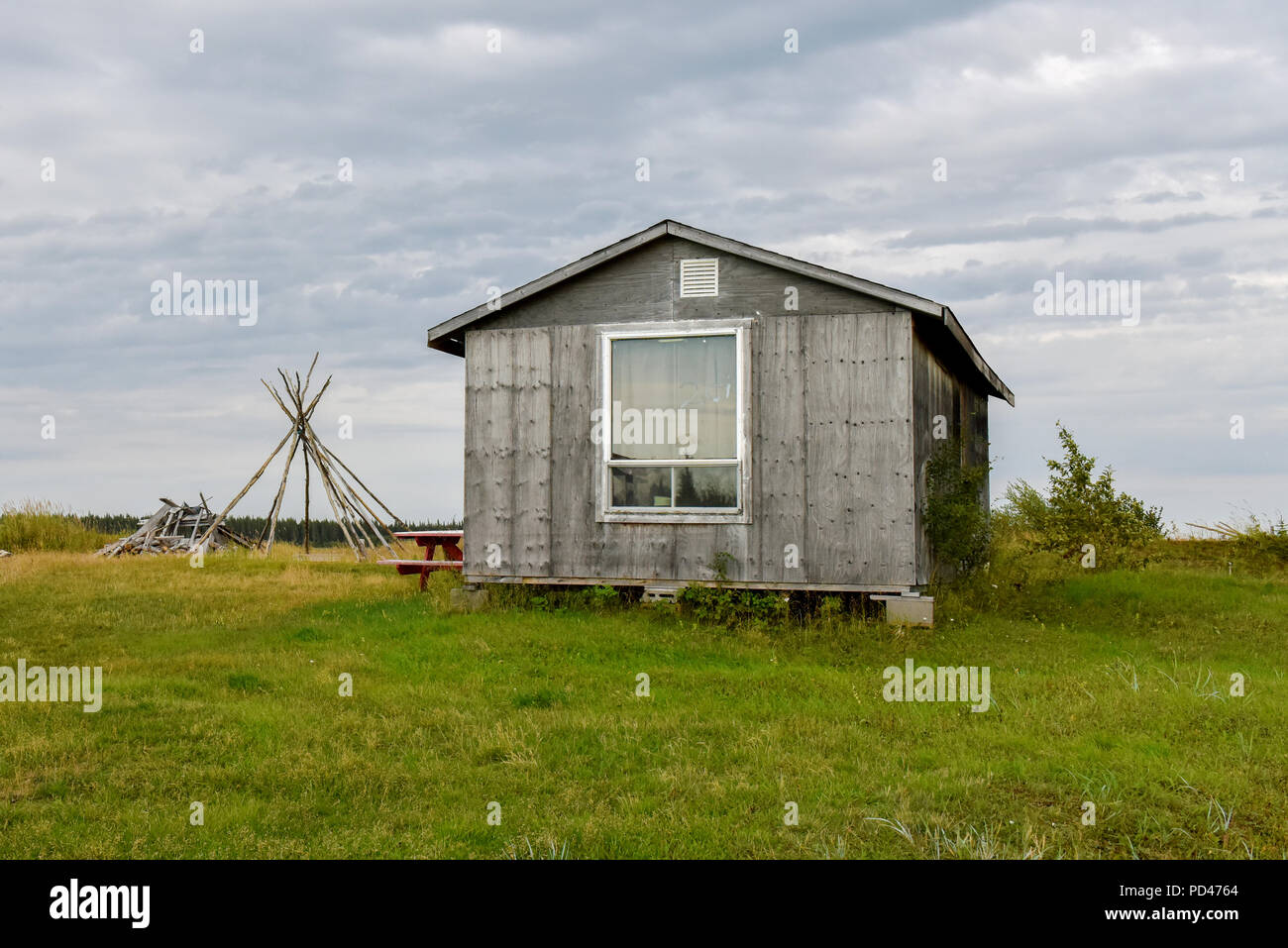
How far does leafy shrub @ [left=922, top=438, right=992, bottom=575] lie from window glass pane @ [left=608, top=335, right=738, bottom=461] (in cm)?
267

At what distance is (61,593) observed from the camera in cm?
1595

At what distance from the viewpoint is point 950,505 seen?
12.7 meters

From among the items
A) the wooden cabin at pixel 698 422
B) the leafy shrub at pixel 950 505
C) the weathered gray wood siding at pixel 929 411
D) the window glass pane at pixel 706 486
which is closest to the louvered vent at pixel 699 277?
the wooden cabin at pixel 698 422

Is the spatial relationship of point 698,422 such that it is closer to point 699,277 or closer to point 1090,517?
point 699,277

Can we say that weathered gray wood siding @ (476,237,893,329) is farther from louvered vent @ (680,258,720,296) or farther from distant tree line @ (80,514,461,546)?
distant tree line @ (80,514,461,546)

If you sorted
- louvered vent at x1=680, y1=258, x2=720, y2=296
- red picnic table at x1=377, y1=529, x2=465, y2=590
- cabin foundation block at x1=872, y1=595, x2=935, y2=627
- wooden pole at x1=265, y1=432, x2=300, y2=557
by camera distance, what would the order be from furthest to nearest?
wooden pole at x1=265, y1=432, x2=300, y2=557
red picnic table at x1=377, y1=529, x2=465, y2=590
louvered vent at x1=680, y1=258, x2=720, y2=296
cabin foundation block at x1=872, y1=595, x2=935, y2=627

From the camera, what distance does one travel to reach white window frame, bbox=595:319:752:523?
12.3m

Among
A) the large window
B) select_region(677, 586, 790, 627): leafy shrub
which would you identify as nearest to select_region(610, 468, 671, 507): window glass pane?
the large window

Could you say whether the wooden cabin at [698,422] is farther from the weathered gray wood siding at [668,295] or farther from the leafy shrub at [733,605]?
the leafy shrub at [733,605]

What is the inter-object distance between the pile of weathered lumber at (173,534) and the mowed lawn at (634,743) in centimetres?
1163

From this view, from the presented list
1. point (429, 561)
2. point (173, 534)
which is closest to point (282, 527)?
point (173, 534)

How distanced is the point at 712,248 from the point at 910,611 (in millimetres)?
4942
